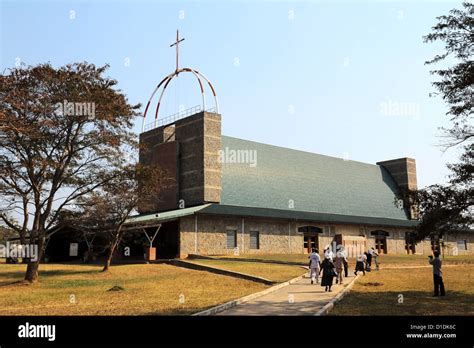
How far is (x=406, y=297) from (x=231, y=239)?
27.1 meters

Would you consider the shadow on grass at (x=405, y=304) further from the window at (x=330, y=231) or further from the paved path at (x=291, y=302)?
the window at (x=330, y=231)

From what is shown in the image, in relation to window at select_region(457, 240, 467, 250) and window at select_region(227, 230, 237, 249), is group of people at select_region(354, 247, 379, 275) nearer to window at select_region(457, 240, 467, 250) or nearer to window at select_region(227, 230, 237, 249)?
window at select_region(227, 230, 237, 249)

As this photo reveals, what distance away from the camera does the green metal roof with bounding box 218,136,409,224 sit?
50281 mm

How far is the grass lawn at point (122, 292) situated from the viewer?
1676cm

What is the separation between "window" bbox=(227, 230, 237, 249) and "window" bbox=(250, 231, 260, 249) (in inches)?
77.9

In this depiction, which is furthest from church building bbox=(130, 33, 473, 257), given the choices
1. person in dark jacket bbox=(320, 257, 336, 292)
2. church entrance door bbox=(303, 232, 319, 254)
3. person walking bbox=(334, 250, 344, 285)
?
person in dark jacket bbox=(320, 257, 336, 292)

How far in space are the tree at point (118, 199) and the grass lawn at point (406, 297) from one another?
1555 cm

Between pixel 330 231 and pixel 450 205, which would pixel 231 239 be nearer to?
pixel 330 231

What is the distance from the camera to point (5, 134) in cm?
2494

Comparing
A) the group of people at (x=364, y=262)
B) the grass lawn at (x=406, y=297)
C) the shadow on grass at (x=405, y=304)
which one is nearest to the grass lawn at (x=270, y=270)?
the group of people at (x=364, y=262)

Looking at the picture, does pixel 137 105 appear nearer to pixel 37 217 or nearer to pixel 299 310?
pixel 37 217

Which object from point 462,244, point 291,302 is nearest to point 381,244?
point 462,244
